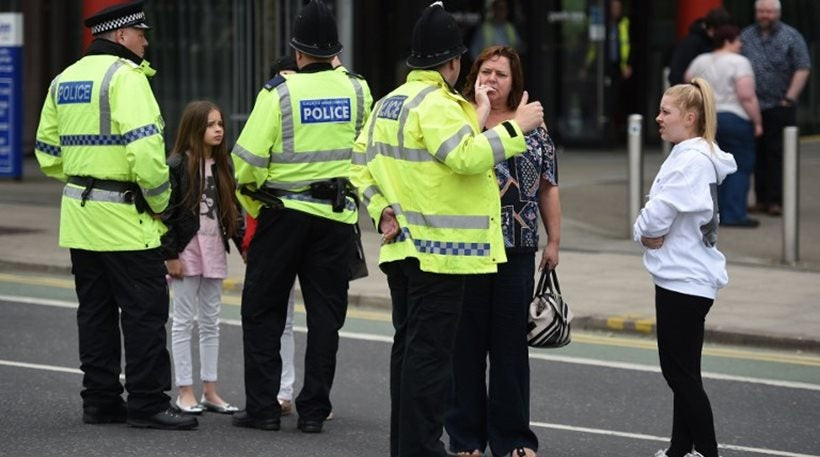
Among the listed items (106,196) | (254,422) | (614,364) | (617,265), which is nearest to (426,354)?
(254,422)

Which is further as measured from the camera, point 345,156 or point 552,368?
point 552,368

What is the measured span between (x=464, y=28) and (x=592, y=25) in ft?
5.37

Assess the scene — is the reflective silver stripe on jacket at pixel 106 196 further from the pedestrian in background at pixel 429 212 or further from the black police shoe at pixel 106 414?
the pedestrian in background at pixel 429 212

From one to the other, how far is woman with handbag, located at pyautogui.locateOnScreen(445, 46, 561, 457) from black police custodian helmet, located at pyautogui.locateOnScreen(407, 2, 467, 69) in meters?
0.43

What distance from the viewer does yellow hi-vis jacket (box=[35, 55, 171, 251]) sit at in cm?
756

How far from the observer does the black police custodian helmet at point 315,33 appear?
7.69 meters

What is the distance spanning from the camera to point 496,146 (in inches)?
255

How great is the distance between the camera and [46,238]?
14.3 m

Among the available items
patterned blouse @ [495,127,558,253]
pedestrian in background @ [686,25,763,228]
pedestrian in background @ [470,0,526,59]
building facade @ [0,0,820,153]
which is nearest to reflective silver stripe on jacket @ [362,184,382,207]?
patterned blouse @ [495,127,558,253]

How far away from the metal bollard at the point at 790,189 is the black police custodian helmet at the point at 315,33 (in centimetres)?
633

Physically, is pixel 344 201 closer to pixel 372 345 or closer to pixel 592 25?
pixel 372 345

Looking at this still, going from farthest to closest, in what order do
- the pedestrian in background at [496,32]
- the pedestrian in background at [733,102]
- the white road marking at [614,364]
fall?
the pedestrian in background at [496,32] → the pedestrian in background at [733,102] → the white road marking at [614,364]

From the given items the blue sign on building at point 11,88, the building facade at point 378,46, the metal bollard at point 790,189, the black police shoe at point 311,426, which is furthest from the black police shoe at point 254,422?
the building facade at point 378,46

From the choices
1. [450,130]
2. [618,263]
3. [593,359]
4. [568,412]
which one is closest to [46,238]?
[618,263]
